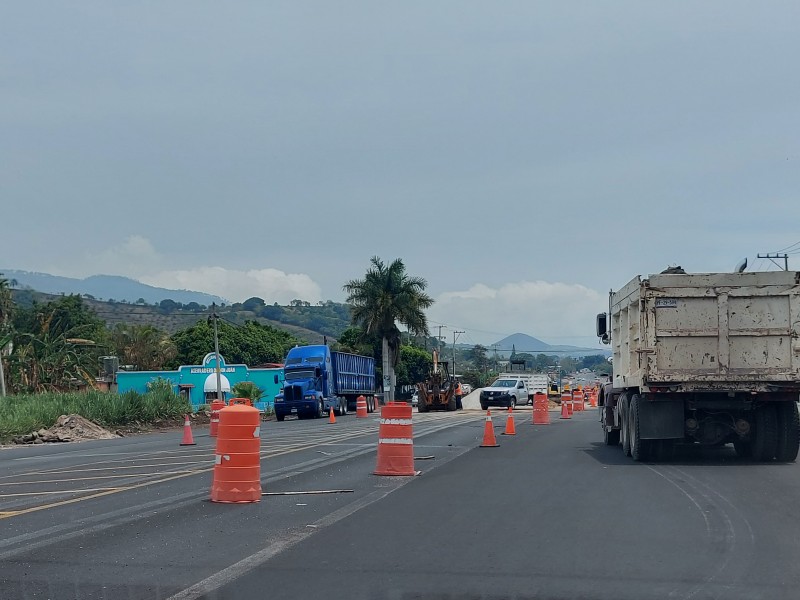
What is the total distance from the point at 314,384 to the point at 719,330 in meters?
34.6

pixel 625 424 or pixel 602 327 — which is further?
pixel 602 327

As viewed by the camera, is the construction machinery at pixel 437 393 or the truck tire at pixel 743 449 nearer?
the truck tire at pixel 743 449

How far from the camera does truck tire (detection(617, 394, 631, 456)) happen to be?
63.3 feet

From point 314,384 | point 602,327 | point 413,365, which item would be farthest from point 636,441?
point 413,365

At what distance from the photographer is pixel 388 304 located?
75938 mm

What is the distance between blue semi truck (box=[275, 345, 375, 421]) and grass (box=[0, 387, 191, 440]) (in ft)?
20.2

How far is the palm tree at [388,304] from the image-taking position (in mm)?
76312

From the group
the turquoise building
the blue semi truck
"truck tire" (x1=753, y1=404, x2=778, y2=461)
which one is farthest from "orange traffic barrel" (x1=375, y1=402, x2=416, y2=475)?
the turquoise building

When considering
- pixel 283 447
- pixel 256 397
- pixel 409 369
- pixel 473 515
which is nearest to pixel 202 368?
pixel 256 397

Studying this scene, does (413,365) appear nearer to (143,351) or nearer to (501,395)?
(143,351)

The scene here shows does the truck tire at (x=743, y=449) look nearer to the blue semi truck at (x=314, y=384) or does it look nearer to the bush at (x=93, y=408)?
the bush at (x=93, y=408)

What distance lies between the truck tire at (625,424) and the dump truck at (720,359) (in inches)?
60.7

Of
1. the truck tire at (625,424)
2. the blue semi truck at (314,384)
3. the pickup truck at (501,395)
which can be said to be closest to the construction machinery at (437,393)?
the pickup truck at (501,395)

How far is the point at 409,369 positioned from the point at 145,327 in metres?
32.0
